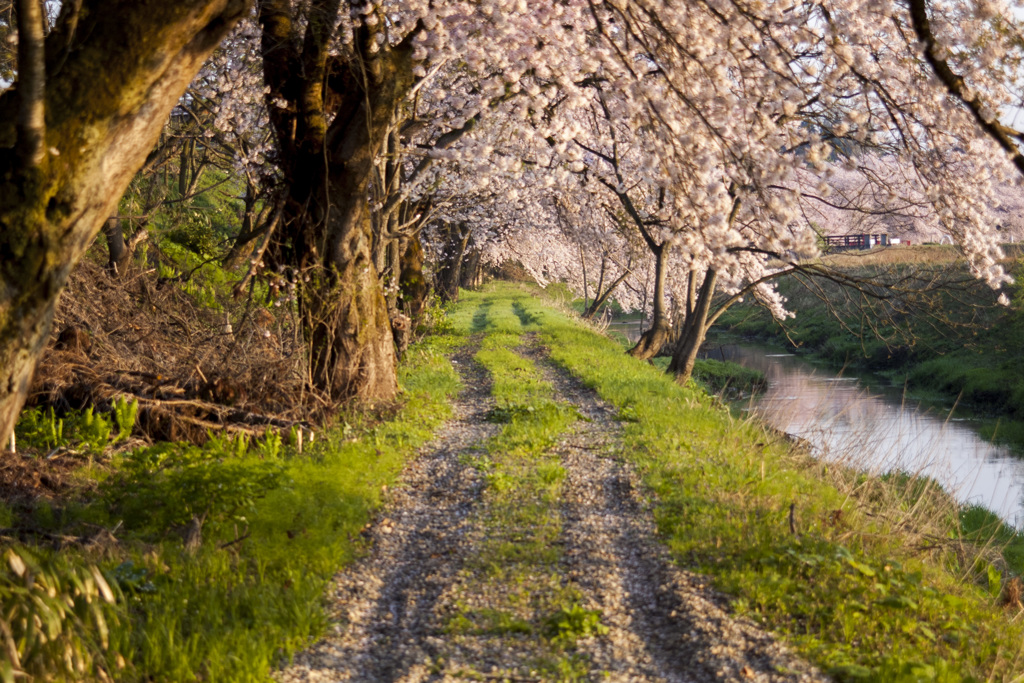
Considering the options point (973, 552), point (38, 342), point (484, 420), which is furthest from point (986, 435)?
point (38, 342)

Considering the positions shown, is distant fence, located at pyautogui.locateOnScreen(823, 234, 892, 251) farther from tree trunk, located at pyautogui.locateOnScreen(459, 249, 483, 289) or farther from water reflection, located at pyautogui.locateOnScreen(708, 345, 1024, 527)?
tree trunk, located at pyautogui.locateOnScreen(459, 249, 483, 289)

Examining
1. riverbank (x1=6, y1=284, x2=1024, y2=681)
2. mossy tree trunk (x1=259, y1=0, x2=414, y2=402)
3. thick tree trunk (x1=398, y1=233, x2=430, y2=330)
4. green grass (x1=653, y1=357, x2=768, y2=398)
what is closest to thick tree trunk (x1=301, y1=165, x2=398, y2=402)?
mossy tree trunk (x1=259, y1=0, x2=414, y2=402)

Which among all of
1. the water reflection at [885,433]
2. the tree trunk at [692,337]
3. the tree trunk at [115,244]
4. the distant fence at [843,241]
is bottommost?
the water reflection at [885,433]

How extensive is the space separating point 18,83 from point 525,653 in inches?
159

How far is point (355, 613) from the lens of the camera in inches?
183

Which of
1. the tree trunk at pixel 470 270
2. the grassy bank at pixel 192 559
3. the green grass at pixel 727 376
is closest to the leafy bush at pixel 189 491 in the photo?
the grassy bank at pixel 192 559

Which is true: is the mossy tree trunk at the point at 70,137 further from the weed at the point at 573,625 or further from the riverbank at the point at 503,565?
the weed at the point at 573,625

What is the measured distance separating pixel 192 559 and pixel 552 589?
87.0 inches

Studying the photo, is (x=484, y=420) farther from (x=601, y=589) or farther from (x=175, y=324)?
(x=601, y=589)

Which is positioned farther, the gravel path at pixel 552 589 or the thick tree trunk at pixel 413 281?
the thick tree trunk at pixel 413 281

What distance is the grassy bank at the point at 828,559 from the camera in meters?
4.18

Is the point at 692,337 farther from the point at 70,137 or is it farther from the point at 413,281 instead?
the point at 70,137

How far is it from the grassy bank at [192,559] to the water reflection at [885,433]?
18.4 feet

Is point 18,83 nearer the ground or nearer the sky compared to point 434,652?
nearer the sky
